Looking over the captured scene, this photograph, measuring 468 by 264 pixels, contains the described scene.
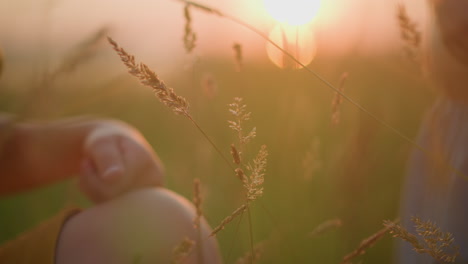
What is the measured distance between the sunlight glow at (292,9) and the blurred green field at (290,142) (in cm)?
13

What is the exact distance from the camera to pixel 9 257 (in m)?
0.82

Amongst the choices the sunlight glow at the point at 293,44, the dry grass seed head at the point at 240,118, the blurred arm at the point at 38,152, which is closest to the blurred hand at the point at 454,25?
the sunlight glow at the point at 293,44

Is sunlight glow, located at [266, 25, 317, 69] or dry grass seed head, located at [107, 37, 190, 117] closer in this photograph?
dry grass seed head, located at [107, 37, 190, 117]

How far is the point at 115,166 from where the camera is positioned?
0.90 meters

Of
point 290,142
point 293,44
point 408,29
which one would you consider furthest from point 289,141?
point 408,29

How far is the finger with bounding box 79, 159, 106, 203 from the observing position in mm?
916

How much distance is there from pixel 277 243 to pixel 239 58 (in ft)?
1.37

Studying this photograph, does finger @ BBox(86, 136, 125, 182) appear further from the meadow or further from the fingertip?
the meadow

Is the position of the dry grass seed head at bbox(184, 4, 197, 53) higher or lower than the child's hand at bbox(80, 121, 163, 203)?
higher

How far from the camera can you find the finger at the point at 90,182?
0.92 metres

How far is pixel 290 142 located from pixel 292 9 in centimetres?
35

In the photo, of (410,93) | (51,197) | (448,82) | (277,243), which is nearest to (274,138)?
(277,243)

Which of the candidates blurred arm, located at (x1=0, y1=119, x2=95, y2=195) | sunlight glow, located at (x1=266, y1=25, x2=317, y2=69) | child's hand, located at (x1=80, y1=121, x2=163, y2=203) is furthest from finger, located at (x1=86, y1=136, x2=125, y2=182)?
sunlight glow, located at (x1=266, y1=25, x2=317, y2=69)

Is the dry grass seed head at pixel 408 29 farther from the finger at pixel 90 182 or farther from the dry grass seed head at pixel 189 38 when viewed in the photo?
the finger at pixel 90 182
